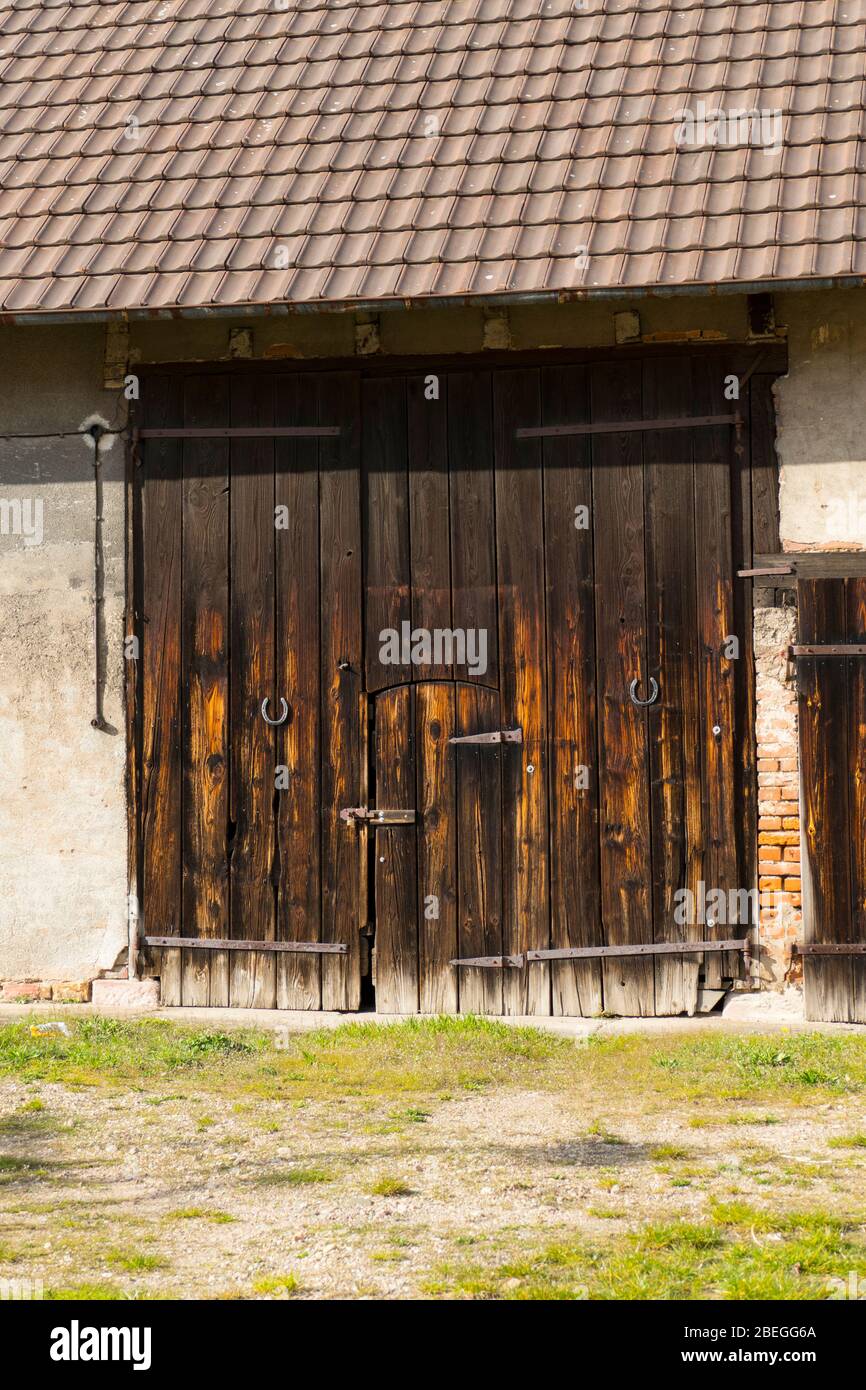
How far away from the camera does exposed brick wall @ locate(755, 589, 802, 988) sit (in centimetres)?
743

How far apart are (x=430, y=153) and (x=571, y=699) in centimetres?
303

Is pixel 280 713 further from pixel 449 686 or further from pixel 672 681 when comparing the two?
pixel 672 681

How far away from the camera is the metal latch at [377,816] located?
7.84 metres

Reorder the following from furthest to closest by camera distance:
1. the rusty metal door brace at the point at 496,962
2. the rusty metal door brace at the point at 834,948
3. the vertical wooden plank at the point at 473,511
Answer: the vertical wooden plank at the point at 473,511, the rusty metal door brace at the point at 496,962, the rusty metal door brace at the point at 834,948

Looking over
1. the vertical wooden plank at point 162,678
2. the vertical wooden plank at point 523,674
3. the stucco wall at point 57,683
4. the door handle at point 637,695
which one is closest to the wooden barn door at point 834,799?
the door handle at point 637,695

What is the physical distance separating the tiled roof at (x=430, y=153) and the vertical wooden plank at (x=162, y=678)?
0.84 metres

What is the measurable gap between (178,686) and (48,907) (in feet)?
4.53

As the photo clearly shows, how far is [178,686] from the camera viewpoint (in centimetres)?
805

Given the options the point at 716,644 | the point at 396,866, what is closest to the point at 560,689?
the point at 716,644

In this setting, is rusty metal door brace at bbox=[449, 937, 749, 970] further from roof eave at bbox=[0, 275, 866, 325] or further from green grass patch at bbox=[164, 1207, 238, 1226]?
green grass patch at bbox=[164, 1207, 238, 1226]

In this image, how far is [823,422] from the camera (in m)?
7.45

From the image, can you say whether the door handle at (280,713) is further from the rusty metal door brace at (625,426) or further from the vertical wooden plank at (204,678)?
the rusty metal door brace at (625,426)

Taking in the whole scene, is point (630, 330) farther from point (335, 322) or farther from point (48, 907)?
point (48, 907)

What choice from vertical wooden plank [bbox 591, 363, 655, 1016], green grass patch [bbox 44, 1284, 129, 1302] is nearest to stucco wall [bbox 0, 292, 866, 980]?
vertical wooden plank [bbox 591, 363, 655, 1016]
